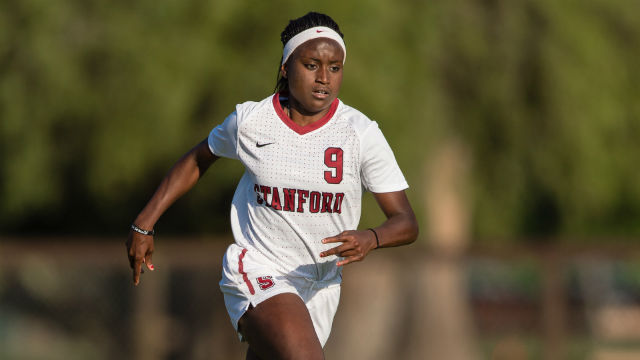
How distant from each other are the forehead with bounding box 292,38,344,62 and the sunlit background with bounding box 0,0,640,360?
639cm

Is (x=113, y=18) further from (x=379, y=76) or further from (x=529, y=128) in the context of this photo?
(x=529, y=128)

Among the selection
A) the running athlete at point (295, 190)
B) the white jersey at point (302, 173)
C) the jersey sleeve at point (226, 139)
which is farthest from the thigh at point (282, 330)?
the jersey sleeve at point (226, 139)

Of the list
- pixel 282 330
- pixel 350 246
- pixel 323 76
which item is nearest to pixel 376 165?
pixel 323 76

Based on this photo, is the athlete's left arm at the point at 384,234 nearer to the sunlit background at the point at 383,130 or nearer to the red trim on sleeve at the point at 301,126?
the red trim on sleeve at the point at 301,126

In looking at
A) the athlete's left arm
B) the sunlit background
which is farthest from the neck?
the sunlit background

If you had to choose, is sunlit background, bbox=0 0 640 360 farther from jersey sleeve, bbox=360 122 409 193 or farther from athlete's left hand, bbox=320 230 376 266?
athlete's left hand, bbox=320 230 376 266

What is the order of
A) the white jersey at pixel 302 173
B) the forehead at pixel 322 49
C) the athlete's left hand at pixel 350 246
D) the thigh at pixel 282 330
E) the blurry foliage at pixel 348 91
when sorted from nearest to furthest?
the athlete's left hand at pixel 350 246
the thigh at pixel 282 330
the forehead at pixel 322 49
the white jersey at pixel 302 173
the blurry foliage at pixel 348 91

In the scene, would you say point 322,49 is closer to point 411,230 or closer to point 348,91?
point 411,230

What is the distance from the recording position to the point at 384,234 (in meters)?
Result: 4.30

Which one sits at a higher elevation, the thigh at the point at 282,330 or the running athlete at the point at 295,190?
the running athlete at the point at 295,190

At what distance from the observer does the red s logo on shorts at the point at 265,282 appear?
4.54 metres

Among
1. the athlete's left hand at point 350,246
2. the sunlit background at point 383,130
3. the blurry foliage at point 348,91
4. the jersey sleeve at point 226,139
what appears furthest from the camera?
the blurry foliage at point 348,91

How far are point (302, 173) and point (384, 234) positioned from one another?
48cm

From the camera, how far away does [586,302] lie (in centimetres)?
1299
